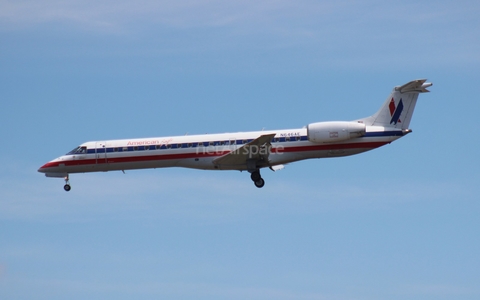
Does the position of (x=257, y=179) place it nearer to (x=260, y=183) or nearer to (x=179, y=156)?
(x=260, y=183)

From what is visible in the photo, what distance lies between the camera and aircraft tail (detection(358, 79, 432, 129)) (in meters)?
59.8

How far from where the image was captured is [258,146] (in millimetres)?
58562

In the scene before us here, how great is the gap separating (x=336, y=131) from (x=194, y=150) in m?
8.52

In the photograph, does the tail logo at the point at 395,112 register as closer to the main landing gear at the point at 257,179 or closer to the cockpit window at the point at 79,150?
the main landing gear at the point at 257,179

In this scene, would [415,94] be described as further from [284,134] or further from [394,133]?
[284,134]

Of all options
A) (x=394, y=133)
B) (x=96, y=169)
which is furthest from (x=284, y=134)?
(x=96, y=169)

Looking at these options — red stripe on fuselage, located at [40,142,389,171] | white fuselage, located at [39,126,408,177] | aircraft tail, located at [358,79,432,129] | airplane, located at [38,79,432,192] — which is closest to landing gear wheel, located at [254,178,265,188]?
airplane, located at [38,79,432,192]

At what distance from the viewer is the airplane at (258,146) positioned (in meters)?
59.0

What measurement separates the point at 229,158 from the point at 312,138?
4941mm

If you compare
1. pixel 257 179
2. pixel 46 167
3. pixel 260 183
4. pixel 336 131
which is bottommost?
pixel 260 183

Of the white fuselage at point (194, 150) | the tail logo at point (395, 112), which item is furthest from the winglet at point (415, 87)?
the white fuselage at point (194, 150)

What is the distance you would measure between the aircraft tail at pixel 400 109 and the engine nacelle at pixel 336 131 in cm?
154

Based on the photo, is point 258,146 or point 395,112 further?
point 395,112

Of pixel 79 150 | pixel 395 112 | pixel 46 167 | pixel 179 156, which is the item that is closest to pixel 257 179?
pixel 179 156
